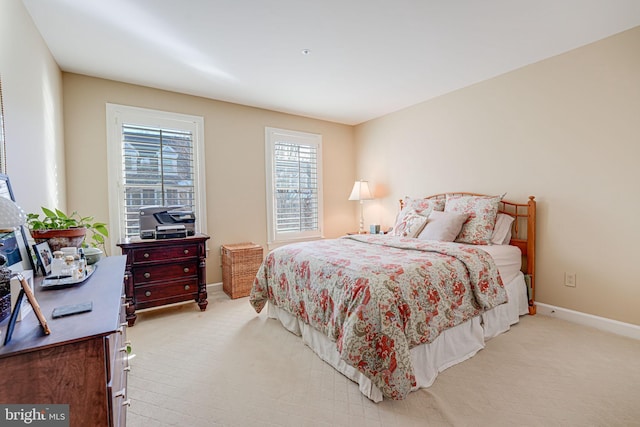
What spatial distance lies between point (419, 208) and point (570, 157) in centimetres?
151

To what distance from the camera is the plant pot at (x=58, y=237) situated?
1440 mm

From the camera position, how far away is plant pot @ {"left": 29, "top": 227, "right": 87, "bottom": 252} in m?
1.44

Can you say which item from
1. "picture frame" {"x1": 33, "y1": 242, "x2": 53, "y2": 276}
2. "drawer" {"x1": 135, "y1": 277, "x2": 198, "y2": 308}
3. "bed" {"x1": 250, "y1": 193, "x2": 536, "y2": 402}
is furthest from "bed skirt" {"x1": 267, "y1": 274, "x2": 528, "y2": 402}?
"picture frame" {"x1": 33, "y1": 242, "x2": 53, "y2": 276}

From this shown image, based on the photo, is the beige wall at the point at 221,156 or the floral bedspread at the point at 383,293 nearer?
the floral bedspread at the point at 383,293

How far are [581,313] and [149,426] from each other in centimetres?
353

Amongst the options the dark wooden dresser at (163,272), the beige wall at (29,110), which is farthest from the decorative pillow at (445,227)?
the beige wall at (29,110)

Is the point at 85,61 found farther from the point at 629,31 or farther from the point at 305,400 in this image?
the point at 629,31

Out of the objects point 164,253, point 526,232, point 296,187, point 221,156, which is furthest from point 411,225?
point 164,253

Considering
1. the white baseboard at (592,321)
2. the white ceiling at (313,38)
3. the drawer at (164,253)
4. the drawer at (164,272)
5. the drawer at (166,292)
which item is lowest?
the white baseboard at (592,321)

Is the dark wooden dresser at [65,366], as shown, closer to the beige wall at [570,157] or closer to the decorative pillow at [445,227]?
the decorative pillow at [445,227]

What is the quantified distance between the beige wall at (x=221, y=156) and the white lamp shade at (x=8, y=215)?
8.32 feet

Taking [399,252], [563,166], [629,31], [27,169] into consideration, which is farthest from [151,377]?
[629,31]

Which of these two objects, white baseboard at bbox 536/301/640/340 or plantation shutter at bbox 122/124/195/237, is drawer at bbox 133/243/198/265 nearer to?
plantation shutter at bbox 122/124/195/237

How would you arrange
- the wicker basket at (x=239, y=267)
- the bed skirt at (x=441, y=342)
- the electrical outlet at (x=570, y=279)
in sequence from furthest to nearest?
the wicker basket at (x=239, y=267) → the electrical outlet at (x=570, y=279) → the bed skirt at (x=441, y=342)
